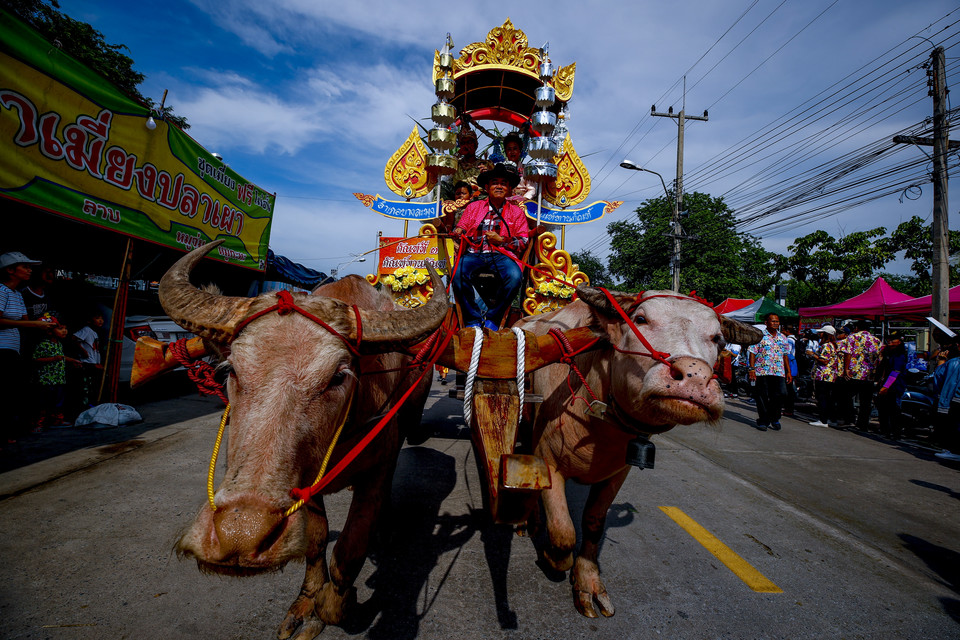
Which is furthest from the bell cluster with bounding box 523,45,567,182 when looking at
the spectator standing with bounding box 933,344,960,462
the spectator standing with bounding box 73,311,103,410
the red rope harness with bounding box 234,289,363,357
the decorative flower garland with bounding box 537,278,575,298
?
the spectator standing with bounding box 73,311,103,410

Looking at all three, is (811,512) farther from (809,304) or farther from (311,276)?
(809,304)

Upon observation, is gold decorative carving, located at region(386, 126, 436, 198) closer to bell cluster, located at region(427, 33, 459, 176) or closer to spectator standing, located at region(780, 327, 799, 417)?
bell cluster, located at region(427, 33, 459, 176)

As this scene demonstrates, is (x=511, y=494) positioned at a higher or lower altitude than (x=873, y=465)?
higher

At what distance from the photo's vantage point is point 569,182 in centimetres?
545

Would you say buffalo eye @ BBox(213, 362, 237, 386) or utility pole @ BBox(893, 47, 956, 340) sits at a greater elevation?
utility pole @ BBox(893, 47, 956, 340)

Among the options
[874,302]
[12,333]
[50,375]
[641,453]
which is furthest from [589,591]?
[874,302]

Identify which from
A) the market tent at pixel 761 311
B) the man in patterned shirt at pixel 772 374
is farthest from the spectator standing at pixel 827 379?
the market tent at pixel 761 311

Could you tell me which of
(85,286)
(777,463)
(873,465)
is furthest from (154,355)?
(873,465)

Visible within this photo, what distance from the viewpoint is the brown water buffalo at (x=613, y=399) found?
1.64 meters

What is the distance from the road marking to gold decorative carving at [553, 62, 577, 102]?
5340 millimetres

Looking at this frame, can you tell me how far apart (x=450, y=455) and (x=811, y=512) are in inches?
149

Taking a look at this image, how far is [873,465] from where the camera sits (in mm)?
5672

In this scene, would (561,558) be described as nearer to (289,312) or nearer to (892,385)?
(289,312)

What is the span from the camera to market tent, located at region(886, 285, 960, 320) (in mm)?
10250
